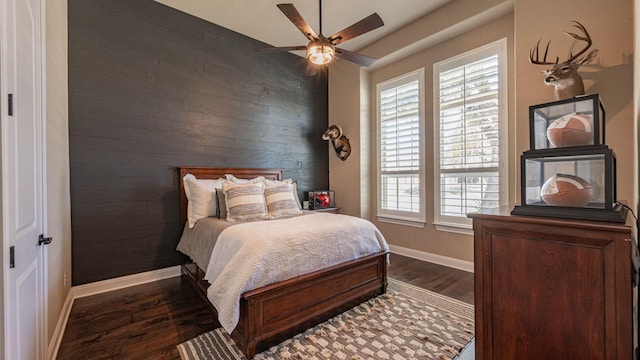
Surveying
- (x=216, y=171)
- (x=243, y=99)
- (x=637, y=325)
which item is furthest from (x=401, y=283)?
(x=243, y=99)

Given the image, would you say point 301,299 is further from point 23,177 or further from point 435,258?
point 435,258

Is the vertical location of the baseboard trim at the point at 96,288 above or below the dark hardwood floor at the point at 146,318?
above

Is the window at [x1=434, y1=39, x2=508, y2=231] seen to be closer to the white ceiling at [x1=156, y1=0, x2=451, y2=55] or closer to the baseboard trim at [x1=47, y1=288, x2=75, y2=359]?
the white ceiling at [x1=156, y1=0, x2=451, y2=55]

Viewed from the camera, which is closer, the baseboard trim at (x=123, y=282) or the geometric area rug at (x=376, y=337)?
the geometric area rug at (x=376, y=337)

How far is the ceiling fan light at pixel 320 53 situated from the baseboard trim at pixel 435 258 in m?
2.93

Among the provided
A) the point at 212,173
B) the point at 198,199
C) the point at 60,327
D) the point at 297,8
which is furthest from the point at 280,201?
the point at 297,8

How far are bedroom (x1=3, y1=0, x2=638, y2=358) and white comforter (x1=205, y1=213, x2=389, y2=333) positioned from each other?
3.55 feet

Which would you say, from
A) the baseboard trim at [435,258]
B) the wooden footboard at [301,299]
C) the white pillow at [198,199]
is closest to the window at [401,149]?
the baseboard trim at [435,258]

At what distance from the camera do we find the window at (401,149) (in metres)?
3.86

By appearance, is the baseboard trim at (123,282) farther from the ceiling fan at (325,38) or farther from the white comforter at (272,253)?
the ceiling fan at (325,38)

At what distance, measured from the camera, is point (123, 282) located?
2.91 meters

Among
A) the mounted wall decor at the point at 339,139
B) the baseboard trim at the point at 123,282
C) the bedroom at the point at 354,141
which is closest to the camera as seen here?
the bedroom at the point at 354,141

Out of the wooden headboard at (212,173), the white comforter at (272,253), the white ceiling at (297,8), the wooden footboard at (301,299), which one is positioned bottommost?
the wooden footboard at (301,299)

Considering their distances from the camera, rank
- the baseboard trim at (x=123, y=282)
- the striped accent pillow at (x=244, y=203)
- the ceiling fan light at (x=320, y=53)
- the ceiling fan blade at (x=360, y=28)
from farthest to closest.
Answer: the striped accent pillow at (x=244, y=203), the baseboard trim at (x=123, y=282), the ceiling fan light at (x=320, y=53), the ceiling fan blade at (x=360, y=28)
